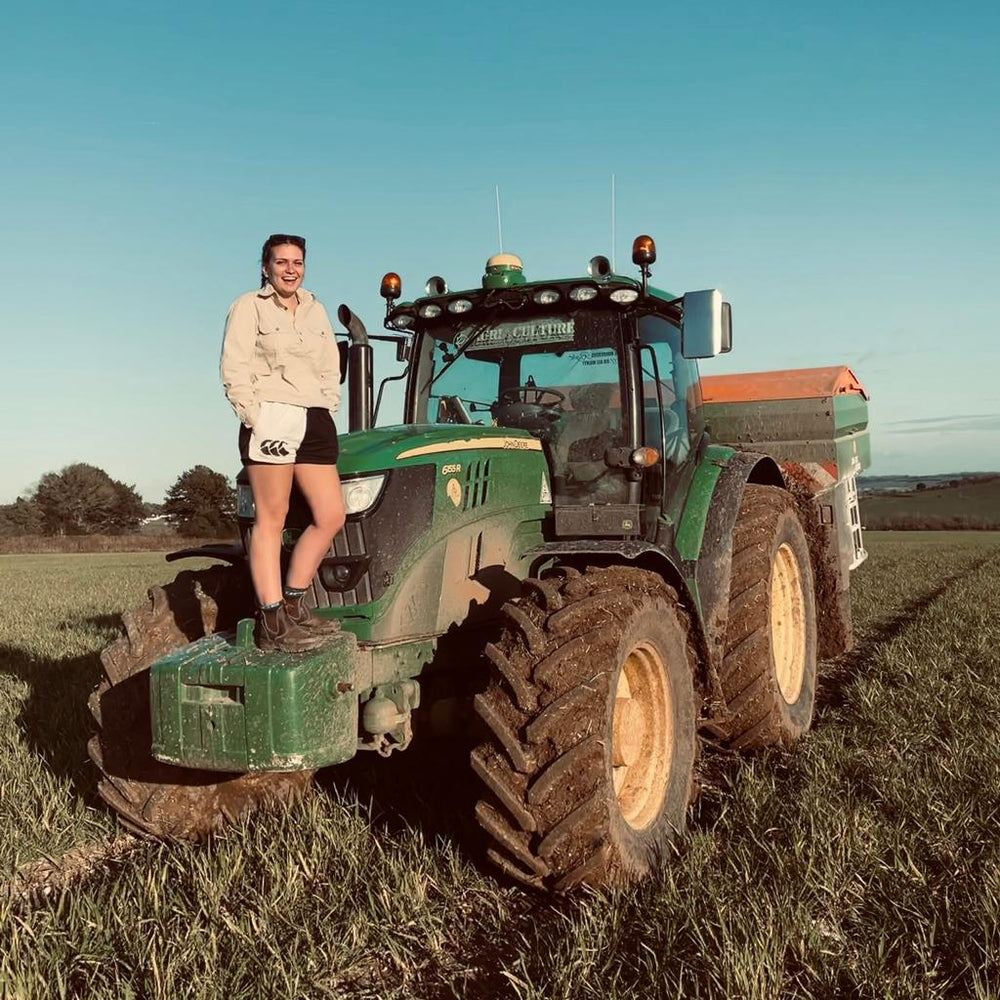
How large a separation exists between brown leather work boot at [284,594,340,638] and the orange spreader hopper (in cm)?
568

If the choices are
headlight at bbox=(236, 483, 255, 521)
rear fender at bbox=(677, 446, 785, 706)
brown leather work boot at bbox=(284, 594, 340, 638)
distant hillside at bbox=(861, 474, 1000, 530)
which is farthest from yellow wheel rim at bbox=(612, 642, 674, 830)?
distant hillside at bbox=(861, 474, 1000, 530)

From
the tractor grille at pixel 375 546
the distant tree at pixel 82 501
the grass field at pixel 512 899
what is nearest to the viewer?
the grass field at pixel 512 899

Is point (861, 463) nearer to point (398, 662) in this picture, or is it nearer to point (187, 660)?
point (398, 662)

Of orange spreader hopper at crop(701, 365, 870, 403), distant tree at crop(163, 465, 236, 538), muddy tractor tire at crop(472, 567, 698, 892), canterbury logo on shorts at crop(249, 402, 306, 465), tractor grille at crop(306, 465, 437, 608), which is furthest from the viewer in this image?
distant tree at crop(163, 465, 236, 538)

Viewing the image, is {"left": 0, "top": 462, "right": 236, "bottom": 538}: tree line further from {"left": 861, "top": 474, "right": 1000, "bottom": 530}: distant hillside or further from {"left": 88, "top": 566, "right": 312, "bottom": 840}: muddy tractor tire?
{"left": 88, "top": 566, "right": 312, "bottom": 840}: muddy tractor tire

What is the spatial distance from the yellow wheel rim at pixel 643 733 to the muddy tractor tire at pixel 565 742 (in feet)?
0.06

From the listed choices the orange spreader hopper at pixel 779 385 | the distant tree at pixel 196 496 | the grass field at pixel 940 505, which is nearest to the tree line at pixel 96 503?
the distant tree at pixel 196 496

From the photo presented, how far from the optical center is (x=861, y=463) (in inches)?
379

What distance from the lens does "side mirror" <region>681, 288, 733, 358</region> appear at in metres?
4.37

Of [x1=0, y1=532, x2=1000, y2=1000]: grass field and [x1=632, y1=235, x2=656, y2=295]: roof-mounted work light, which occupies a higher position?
[x1=632, y1=235, x2=656, y2=295]: roof-mounted work light

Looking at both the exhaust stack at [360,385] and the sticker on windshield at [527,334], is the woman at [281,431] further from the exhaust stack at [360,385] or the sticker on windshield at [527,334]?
the sticker on windshield at [527,334]

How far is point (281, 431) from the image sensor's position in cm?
346

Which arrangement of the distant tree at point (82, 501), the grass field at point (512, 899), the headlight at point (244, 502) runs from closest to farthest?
the grass field at point (512, 899)
the headlight at point (244, 502)
the distant tree at point (82, 501)

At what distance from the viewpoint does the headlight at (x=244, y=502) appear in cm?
395
